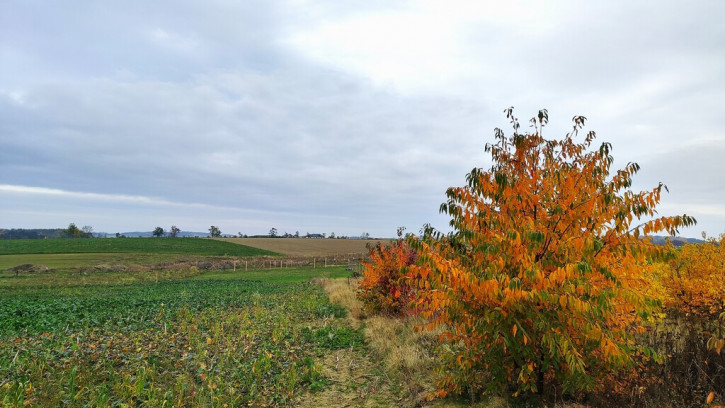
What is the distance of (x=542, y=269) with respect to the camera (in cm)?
525

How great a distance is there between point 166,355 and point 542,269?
898 centimetres

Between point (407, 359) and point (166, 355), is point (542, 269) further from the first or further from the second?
point (166, 355)

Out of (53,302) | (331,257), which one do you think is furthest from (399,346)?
(331,257)

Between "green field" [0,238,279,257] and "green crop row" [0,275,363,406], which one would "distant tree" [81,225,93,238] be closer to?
"green field" [0,238,279,257]

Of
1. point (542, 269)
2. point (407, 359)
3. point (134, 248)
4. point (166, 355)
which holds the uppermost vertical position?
point (542, 269)

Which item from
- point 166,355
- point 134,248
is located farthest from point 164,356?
point 134,248

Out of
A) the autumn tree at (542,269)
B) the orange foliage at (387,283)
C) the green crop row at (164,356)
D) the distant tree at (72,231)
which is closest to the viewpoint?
the autumn tree at (542,269)

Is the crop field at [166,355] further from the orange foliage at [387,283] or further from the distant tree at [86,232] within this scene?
the distant tree at [86,232]

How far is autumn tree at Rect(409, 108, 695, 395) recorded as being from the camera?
468 cm

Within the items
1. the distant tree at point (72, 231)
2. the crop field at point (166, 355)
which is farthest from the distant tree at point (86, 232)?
the crop field at point (166, 355)

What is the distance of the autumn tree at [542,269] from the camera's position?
468 cm

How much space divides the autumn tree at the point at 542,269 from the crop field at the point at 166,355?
4.13 metres

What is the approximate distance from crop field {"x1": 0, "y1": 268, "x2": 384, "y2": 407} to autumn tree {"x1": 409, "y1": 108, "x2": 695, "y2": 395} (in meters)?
4.13

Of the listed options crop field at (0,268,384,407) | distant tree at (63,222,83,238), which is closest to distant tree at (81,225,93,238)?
distant tree at (63,222,83,238)
